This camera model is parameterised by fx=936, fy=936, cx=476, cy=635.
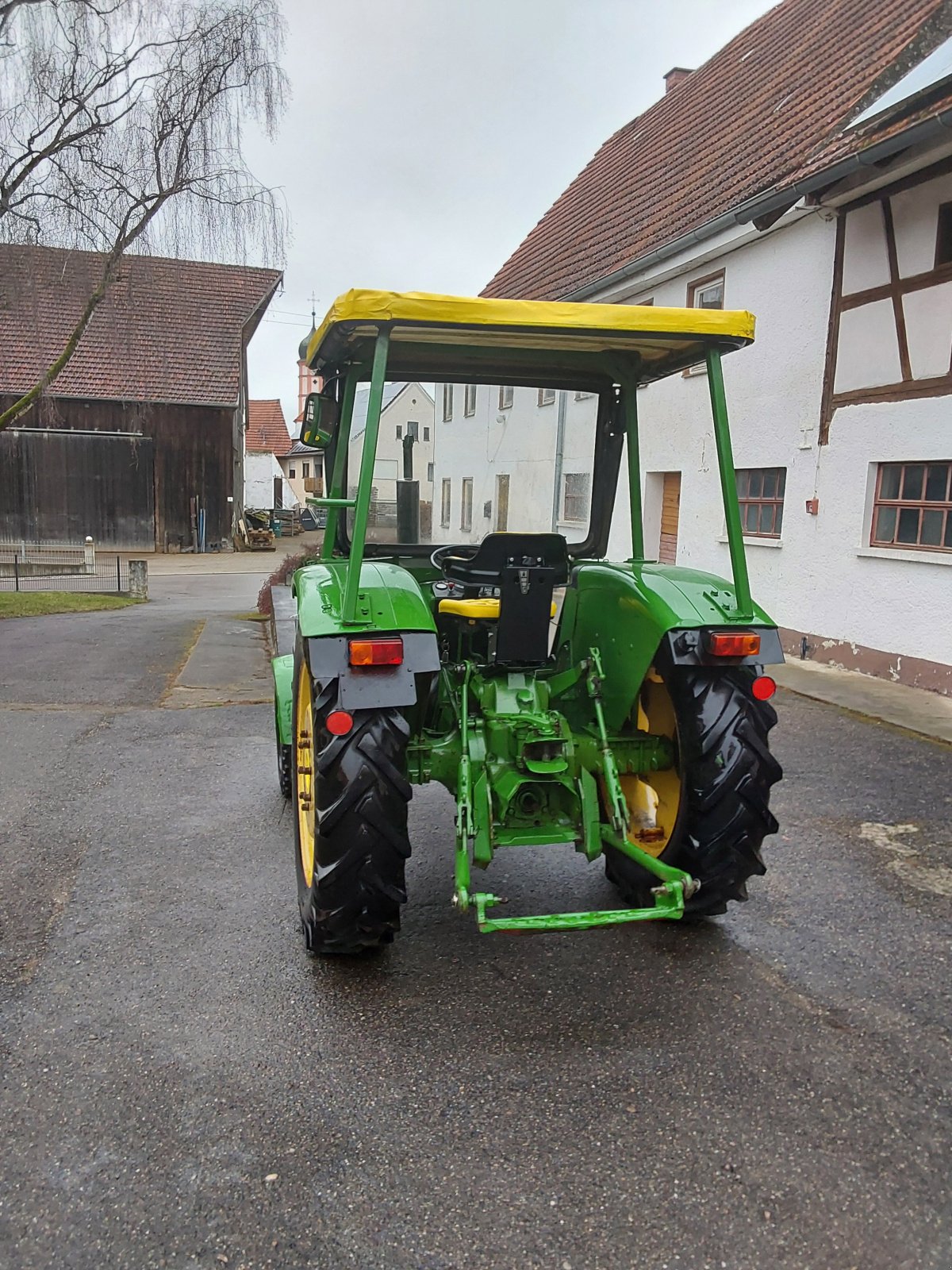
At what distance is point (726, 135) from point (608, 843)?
12.1m

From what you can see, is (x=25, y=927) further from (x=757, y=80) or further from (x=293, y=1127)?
(x=757, y=80)

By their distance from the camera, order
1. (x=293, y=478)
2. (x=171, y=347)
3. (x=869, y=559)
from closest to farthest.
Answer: (x=869, y=559) → (x=171, y=347) → (x=293, y=478)

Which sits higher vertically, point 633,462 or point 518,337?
point 518,337

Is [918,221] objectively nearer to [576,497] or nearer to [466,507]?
[576,497]

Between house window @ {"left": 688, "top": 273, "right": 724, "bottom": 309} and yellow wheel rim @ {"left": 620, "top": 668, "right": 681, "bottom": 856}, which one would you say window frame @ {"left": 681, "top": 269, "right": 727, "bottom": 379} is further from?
yellow wheel rim @ {"left": 620, "top": 668, "right": 681, "bottom": 856}

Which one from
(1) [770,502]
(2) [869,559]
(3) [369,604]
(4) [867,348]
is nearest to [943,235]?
(4) [867,348]

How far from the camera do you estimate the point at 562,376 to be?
3680 millimetres

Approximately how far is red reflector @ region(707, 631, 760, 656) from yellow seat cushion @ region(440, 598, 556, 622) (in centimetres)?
73

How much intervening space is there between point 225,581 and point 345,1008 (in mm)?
17462

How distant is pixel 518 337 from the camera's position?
3.06m

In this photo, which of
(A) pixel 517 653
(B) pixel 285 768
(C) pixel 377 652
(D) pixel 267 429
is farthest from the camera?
(D) pixel 267 429

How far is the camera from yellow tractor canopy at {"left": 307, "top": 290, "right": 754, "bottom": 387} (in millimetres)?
2645

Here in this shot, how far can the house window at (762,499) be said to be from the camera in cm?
968

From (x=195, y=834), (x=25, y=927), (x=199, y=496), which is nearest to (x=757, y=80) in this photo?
(x=195, y=834)
